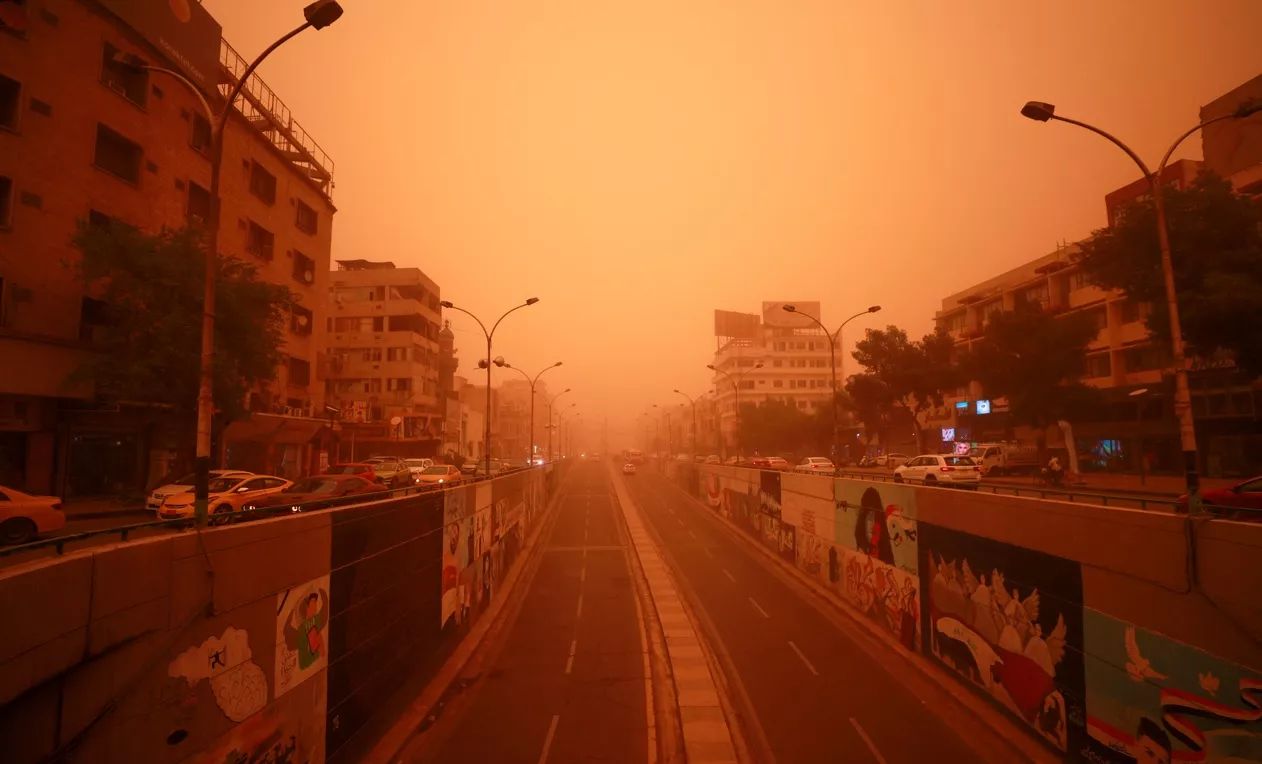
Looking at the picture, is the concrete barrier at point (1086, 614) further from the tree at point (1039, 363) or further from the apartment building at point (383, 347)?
the apartment building at point (383, 347)

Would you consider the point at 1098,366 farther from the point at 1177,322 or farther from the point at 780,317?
the point at 780,317

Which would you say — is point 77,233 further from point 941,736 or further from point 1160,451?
point 1160,451

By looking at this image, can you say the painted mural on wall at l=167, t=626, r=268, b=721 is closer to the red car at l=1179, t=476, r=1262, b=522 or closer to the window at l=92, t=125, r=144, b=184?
the red car at l=1179, t=476, r=1262, b=522

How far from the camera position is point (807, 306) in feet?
379

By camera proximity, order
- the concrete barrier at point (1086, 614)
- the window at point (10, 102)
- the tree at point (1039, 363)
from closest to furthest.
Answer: the concrete barrier at point (1086, 614)
the window at point (10, 102)
the tree at point (1039, 363)

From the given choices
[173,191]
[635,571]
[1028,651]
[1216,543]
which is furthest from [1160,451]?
[173,191]

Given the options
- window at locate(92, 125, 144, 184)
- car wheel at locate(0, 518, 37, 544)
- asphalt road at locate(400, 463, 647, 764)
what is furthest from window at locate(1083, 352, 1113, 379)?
window at locate(92, 125, 144, 184)

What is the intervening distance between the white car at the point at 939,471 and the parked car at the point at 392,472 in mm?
25135

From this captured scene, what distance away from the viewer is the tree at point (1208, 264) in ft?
84.6

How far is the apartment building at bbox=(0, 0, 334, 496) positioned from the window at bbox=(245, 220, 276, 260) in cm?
134

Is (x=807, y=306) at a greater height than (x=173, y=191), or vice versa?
(x=807, y=306)

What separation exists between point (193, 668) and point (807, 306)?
115m

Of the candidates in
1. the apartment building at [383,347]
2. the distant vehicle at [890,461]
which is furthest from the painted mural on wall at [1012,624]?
the apartment building at [383,347]

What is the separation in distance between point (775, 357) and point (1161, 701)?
367ft
